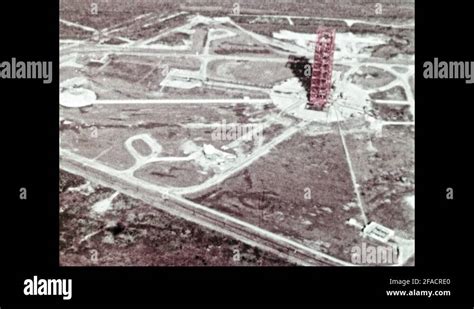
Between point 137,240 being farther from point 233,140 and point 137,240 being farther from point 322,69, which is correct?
point 322,69

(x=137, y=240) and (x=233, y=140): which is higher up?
(x=233, y=140)

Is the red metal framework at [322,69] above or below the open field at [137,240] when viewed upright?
above

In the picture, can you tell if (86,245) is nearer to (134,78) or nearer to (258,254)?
(258,254)

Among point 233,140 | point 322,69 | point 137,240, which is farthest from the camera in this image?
point 322,69

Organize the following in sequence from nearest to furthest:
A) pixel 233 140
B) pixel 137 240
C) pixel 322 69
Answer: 1. pixel 137 240
2. pixel 233 140
3. pixel 322 69

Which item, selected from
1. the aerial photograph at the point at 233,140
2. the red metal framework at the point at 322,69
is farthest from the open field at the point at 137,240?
the red metal framework at the point at 322,69

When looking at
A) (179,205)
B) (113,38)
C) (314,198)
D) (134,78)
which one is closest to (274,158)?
(314,198)

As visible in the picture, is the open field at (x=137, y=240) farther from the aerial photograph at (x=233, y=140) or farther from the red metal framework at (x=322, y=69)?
the red metal framework at (x=322, y=69)

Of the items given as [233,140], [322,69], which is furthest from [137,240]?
[322,69]
